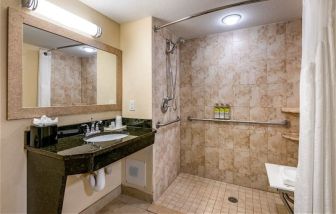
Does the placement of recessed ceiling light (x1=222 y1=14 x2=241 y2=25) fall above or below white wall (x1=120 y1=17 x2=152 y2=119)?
above

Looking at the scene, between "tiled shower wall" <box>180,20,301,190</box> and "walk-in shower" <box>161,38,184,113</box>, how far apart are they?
0.22 m

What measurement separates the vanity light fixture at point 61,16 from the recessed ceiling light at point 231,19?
4.76 ft

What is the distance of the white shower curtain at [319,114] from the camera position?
3.11ft

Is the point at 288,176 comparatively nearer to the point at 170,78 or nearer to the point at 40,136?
the point at 170,78

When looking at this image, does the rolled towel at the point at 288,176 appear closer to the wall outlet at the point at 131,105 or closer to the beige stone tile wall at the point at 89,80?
the wall outlet at the point at 131,105

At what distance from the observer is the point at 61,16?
4.67ft

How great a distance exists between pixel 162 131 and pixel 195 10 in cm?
146

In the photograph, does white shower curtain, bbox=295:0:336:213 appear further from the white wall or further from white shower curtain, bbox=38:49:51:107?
white shower curtain, bbox=38:49:51:107

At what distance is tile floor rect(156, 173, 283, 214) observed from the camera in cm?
188

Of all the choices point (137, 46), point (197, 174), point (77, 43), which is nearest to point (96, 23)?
point (77, 43)

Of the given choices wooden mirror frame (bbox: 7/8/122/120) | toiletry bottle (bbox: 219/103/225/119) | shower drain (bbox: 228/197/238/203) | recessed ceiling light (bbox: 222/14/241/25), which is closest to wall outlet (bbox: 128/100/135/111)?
wooden mirror frame (bbox: 7/8/122/120)

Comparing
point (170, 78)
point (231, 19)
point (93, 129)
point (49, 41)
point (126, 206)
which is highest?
point (231, 19)

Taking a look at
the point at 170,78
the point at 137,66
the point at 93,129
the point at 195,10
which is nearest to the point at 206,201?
the point at 93,129

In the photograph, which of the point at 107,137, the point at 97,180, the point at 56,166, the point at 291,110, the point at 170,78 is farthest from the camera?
the point at 170,78
